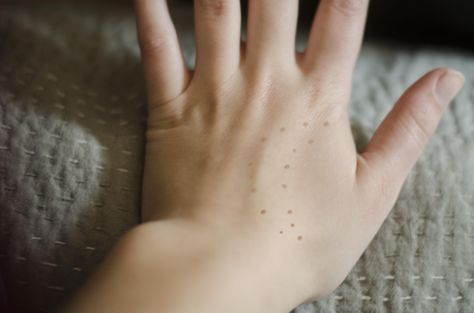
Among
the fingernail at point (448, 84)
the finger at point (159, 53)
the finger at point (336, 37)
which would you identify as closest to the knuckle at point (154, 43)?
the finger at point (159, 53)

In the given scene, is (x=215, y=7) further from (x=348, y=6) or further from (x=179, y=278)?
(x=179, y=278)

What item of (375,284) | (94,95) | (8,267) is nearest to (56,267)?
(8,267)

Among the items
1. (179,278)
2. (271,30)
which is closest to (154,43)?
(271,30)

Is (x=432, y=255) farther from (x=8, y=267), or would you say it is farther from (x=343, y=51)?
(x=8, y=267)

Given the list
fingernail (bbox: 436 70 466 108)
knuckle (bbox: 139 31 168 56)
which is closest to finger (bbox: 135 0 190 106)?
knuckle (bbox: 139 31 168 56)

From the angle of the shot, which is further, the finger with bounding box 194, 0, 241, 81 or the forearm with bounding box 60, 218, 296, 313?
the finger with bounding box 194, 0, 241, 81

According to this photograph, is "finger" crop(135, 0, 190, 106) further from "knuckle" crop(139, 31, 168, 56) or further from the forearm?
the forearm

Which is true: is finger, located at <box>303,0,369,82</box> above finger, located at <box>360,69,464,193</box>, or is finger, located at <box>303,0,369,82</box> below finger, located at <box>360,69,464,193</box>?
above

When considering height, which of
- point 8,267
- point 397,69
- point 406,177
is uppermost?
point 397,69
